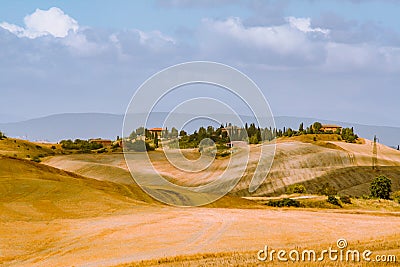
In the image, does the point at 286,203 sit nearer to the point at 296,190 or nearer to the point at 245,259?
the point at 296,190

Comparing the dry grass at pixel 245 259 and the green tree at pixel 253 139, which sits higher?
the green tree at pixel 253 139

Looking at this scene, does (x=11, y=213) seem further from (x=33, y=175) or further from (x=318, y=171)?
(x=318, y=171)

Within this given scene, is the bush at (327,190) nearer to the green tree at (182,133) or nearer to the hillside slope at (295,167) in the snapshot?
the hillside slope at (295,167)

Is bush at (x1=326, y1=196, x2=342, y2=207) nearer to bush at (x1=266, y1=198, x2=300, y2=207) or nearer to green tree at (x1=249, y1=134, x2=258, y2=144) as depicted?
bush at (x1=266, y1=198, x2=300, y2=207)

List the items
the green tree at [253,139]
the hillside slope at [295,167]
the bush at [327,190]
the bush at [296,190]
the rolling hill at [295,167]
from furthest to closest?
the green tree at [253,139], the hillside slope at [295,167], the rolling hill at [295,167], the bush at [296,190], the bush at [327,190]

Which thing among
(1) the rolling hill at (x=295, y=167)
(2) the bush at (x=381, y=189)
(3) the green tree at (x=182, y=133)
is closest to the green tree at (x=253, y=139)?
(1) the rolling hill at (x=295, y=167)

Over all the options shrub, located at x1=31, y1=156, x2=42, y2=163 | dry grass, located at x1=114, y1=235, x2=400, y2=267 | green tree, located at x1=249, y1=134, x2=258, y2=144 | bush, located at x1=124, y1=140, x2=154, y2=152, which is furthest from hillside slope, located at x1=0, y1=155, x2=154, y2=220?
shrub, located at x1=31, y1=156, x2=42, y2=163

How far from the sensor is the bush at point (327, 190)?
114m

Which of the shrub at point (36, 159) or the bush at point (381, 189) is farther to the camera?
the shrub at point (36, 159)

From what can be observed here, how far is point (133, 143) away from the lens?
148375mm

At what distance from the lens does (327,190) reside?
116 m

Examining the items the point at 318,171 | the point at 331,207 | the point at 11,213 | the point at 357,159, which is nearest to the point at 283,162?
the point at 318,171

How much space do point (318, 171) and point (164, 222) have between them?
96.7 meters

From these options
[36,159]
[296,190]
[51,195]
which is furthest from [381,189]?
[36,159]
